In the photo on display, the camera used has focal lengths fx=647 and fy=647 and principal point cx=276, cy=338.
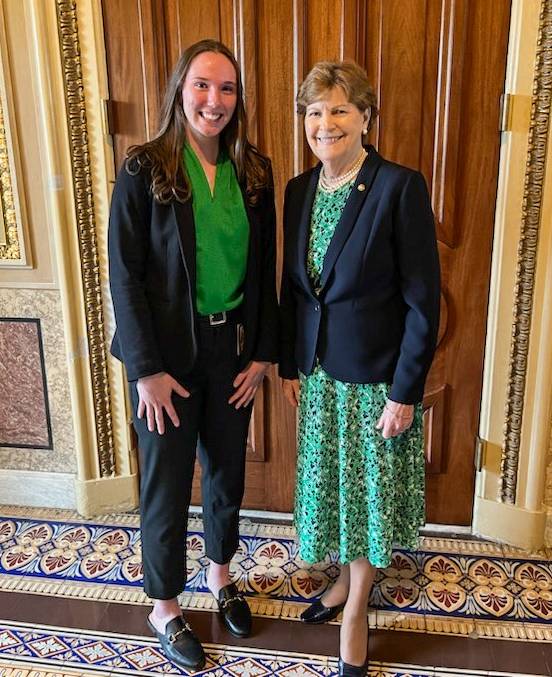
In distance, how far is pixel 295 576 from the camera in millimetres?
2074

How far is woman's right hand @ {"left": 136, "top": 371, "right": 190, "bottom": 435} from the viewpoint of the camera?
157cm

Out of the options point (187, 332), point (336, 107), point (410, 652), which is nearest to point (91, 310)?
point (187, 332)

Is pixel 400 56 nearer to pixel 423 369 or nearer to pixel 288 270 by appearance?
pixel 288 270

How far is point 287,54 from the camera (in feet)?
6.54

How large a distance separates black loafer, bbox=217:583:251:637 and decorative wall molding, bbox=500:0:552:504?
96 centimetres

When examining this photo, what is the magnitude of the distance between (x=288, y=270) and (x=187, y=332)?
30 cm

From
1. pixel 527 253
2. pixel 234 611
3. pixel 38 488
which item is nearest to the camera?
pixel 234 611

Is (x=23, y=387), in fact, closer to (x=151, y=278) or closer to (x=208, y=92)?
(x=151, y=278)

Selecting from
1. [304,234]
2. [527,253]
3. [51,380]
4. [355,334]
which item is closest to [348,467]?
[355,334]

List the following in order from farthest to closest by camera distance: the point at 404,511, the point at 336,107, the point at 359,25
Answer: the point at 359,25, the point at 404,511, the point at 336,107

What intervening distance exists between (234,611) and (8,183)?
1552 mm

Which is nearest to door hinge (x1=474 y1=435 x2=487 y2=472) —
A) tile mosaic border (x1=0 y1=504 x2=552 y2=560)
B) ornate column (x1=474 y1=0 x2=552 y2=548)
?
ornate column (x1=474 y1=0 x2=552 y2=548)

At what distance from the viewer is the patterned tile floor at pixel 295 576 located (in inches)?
74.8

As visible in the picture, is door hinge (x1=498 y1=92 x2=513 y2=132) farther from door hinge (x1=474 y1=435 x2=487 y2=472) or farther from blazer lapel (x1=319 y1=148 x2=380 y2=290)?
door hinge (x1=474 y1=435 x2=487 y2=472)
